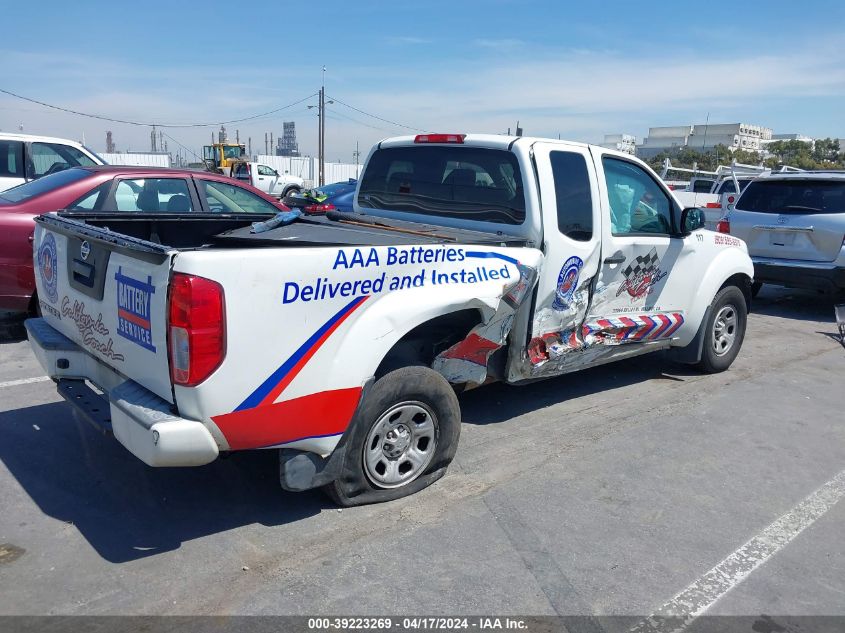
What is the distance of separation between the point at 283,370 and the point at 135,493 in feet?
4.42

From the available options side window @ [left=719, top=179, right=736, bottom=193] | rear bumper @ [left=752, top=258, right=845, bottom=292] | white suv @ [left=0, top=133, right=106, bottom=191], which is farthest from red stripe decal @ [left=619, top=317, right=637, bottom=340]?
side window @ [left=719, top=179, right=736, bottom=193]

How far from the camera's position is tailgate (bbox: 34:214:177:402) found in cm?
309

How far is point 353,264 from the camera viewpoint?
3.41 meters

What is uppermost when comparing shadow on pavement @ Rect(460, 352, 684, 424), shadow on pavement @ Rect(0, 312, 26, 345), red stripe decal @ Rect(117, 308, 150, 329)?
red stripe decal @ Rect(117, 308, 150, 329)

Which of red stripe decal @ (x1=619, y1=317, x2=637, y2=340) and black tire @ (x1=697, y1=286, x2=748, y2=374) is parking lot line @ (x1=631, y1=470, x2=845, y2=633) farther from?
black tire @ (x1=697, y1=286, x2=748, y2=374)

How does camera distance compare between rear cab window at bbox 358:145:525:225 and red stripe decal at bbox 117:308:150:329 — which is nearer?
red stripe decal at bbox 117:308:150:329

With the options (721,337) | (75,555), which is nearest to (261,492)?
(75,555)

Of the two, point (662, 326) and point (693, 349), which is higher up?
point (662, 326)

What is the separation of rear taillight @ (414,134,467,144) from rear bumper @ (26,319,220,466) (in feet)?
8.91

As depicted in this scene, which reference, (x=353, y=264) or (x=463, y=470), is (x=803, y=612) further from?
(x=353, y=264)

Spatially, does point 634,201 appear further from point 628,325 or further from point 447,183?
point 447,183

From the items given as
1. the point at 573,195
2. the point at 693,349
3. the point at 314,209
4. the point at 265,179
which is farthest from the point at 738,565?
the point at 265,179

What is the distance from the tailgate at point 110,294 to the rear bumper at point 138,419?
6 cm

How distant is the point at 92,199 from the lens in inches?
263
